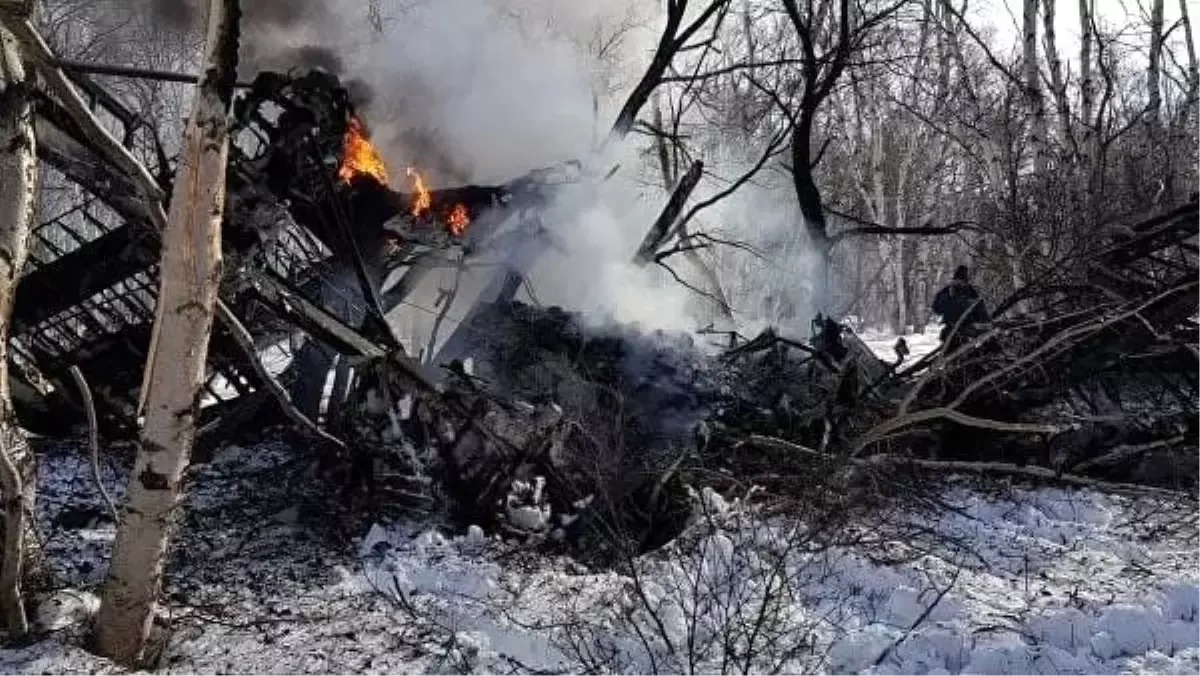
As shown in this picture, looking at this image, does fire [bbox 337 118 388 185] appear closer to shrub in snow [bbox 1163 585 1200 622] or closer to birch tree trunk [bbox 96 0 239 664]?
birch tree trunk [bbox 96 0 239 664]


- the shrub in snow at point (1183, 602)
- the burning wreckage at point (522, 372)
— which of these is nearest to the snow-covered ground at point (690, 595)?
the shrub in snow at point (1183, 602)

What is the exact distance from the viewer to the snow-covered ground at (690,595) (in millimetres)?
4445

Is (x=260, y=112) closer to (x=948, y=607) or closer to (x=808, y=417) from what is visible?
(x=808, y=417)

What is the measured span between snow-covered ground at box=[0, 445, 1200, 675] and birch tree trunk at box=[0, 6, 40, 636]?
271 millimetres

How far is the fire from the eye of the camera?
782 centimetres

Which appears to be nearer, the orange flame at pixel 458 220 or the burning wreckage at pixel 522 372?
the burning wreckage at pixel 522 372

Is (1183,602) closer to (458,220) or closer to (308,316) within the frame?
(308,316)

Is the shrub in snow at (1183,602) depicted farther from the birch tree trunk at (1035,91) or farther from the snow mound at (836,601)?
the birch tree trunk at (1035,91)

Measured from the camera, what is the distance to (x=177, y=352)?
12.8ft

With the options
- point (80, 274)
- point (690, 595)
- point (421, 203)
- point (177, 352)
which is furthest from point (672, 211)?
point (177, 352)

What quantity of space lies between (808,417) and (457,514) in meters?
2.87

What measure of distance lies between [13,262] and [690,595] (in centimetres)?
372

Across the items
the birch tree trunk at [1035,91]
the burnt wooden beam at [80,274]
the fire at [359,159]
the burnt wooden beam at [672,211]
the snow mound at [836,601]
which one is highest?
the birch tree trunk at [1035,91]

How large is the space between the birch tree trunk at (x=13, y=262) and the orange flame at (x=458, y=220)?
4.51m
